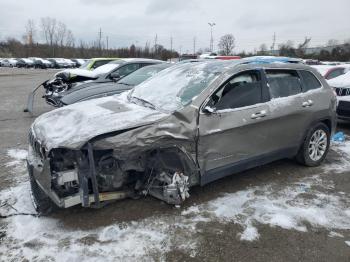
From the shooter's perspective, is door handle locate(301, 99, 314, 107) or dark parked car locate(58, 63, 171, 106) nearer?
door handle locate(301, 99, 314, 107)

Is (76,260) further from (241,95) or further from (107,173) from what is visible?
(241,95)

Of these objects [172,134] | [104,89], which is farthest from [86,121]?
[104,89]

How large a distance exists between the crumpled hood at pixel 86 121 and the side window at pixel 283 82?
5.79 ft

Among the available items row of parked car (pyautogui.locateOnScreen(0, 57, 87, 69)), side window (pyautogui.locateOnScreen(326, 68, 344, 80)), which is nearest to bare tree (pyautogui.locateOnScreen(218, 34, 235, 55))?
row of parked car (pyautogui.locateOnScreen(0, 57, 87, 69))

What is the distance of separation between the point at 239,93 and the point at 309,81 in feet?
5.39

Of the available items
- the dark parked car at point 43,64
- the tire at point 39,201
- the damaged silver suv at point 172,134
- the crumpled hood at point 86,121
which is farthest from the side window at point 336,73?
the dark parked car at point 43,64

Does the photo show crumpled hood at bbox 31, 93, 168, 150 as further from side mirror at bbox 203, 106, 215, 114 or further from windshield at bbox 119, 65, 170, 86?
windshield at bbox 119, 65, 170, 86

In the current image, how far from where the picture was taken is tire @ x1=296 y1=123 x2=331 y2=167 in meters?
5.38

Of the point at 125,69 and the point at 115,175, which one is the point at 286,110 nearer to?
the point at 115,175

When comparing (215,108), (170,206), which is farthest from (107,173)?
(215,108)

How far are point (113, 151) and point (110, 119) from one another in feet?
1.41

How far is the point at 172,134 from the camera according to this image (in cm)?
384

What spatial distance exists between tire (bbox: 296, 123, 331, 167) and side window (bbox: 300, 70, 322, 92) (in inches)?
23.6

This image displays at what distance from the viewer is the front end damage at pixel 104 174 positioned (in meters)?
3.53
